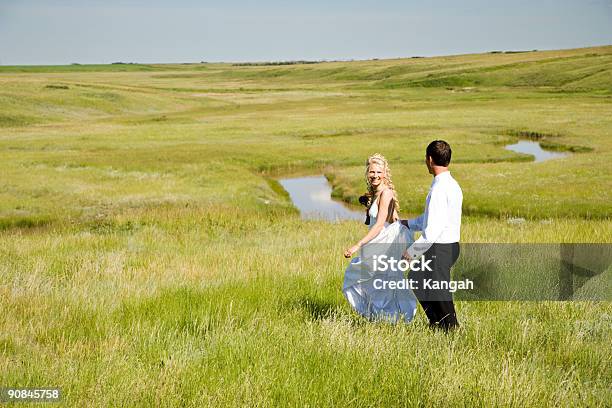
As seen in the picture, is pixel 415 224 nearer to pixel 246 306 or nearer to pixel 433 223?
pixel 433 223

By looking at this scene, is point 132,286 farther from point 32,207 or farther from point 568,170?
point 568,170

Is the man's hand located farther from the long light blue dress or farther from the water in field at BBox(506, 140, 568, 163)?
the water in field at BBox(506, 140, 568, 163)

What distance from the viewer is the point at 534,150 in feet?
154

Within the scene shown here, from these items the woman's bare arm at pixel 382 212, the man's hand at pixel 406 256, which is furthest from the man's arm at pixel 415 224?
the man's hand at pixel 406 256

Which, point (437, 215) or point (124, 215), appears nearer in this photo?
point (437, 215)

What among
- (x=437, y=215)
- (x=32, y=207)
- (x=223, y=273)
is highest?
(x=437, y=215)

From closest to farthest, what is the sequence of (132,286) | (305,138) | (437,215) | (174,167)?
(437,215), (132,286), (174,167), (305,138)

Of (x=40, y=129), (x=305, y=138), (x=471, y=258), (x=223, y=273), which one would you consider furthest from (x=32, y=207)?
(x=40, y=129)

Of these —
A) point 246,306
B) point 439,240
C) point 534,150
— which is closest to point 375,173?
point 439,240

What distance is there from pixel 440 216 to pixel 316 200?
962 inches

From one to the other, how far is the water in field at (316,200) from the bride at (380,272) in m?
16.5

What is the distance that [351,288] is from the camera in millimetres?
6664

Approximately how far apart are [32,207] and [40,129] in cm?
4242

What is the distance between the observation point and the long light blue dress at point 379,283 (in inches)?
257
